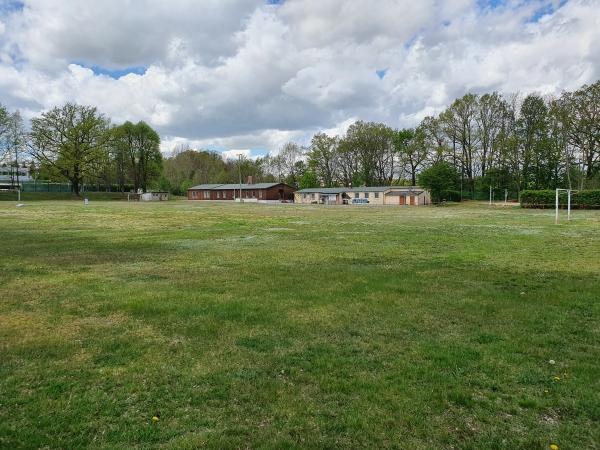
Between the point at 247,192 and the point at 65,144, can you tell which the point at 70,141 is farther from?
the point at 247,192

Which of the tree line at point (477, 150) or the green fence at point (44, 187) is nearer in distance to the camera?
the tree line at point (477, 150)

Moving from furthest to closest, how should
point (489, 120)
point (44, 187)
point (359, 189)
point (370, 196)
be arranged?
1. point (44, 187)
2. point (359, 189)
3. point (370, 196)
4. point (489, 120)

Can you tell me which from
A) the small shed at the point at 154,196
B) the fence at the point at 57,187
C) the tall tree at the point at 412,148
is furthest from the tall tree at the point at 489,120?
the fence at the point at 57,187

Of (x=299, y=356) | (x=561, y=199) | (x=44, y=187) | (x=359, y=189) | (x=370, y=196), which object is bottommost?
(x=299, y=356)

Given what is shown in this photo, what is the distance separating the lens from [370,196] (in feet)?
254

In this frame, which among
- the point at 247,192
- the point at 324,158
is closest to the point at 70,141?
the point at 247,192

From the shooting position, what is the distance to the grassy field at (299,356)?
12.2 ft

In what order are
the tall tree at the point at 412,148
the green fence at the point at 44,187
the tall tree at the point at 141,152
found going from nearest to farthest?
the tall tree at the point at 412,148, the tall tree at the point at 141,152, the green fence at the point at 44,187

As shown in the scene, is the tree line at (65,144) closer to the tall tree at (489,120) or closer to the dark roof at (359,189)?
the dark roof at (359,189)

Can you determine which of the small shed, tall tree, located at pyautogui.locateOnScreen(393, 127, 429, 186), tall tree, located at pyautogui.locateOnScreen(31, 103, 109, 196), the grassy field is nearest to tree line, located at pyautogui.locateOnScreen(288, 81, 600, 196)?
tall tree, located at pyautogui.locateOnScreen(393, 127, 429, 186)

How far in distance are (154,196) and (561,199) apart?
70441 millimetres

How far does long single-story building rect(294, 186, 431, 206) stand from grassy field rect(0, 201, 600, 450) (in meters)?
63.2

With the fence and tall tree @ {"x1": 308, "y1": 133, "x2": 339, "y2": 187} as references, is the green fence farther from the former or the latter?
tall tree @ {"x1": 308, "y1": 133, "x2": 339, "y2": 187}

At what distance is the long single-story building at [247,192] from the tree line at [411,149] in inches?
224
